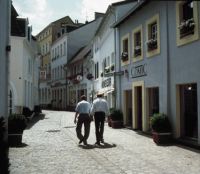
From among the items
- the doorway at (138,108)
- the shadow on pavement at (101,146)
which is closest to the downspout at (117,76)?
the doorway at (138,108)

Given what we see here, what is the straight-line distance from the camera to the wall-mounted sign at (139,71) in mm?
17453

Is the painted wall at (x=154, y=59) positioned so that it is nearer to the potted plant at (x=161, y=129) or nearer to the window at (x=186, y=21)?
the potted plant at (x=161, y=129)

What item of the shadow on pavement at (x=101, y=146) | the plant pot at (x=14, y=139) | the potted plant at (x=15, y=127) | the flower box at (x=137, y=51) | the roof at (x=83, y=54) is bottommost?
the shadow on pavement at (x=101, y=146)

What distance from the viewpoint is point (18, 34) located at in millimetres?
26828

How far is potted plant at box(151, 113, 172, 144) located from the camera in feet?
44.7

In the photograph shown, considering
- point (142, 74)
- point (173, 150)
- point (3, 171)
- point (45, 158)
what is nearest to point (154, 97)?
point (142, 74)

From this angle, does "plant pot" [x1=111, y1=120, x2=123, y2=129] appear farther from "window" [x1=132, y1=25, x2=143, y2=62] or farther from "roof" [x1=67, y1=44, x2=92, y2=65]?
"roof" [x1=67, y1=44, x2=92, y2=65]

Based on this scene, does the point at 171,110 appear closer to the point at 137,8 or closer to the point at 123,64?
the point at 137,8

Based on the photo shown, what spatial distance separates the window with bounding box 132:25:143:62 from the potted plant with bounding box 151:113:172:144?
4.62m

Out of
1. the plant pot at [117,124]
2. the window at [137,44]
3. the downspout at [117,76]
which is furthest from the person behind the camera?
the downspout at [117,76]

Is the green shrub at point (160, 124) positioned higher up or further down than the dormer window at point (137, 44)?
further down

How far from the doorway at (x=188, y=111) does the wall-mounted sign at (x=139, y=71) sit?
11.8 feet

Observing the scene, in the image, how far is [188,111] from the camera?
13617 mm

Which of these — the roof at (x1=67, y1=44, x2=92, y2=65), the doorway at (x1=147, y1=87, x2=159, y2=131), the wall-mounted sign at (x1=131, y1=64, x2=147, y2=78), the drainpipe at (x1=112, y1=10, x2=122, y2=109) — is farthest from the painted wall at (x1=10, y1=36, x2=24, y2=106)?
the roof at (x1=67, y1=44, x2=92, y2=65)
